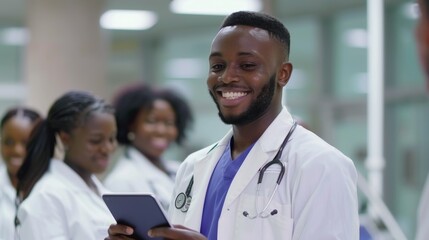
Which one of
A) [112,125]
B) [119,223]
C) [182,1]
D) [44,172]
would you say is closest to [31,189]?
[44,172]

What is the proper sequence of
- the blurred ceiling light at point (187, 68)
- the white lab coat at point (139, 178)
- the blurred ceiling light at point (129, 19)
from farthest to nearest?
the blurred ceiling light at point (187, 68) → the blurred ceiling light at point (129, 19) → the white lab coat at point (139, 178)

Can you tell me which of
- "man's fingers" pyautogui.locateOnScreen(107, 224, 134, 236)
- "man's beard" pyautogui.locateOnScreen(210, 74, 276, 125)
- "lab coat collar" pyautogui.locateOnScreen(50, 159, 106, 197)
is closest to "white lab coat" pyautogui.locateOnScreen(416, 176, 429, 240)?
"man's beard" pyautogui.locateOnScreen(210, 74, 276, 125)

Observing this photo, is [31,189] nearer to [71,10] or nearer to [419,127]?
[71,10]

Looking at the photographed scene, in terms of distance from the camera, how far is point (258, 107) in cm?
243

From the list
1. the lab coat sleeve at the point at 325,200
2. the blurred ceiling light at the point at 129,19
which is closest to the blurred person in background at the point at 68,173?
the lab coat sleeve at the point at 325,200

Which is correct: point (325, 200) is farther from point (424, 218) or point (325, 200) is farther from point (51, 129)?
point (51, 129)

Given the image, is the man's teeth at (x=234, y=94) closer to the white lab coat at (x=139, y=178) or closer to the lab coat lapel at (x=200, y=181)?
the lab coat lapel at (x=200, y=181)

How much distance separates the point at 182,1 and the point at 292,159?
6.33m

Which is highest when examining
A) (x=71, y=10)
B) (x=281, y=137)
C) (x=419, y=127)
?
(x=71, y=10)

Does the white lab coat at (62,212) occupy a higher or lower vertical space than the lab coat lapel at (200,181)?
lower

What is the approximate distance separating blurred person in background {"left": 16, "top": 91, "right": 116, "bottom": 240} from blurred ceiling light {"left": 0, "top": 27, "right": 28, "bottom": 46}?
6.80 m

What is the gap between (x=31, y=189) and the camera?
350cm

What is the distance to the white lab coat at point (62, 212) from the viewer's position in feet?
10.6

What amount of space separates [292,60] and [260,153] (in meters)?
6.03
